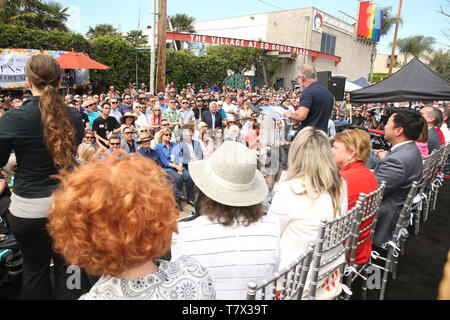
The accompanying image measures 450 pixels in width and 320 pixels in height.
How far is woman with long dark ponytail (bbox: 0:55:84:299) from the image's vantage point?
5.84 feet

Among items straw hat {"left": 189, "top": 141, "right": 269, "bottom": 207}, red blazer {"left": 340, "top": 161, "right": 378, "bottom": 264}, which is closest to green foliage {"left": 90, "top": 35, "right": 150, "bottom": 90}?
red blazer {"left": 340, "top": 161, "right": 378, "bottom": 264}

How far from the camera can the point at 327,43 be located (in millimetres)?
33750

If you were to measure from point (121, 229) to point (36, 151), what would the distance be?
1277 mm

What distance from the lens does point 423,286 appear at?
2850 millimetres

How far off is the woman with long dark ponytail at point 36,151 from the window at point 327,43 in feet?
116

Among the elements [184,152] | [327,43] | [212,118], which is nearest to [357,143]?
[184,152]

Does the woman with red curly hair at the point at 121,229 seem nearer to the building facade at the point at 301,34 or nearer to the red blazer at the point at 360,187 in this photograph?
the red blazer at the point at 360,187

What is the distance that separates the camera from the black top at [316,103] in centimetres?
327

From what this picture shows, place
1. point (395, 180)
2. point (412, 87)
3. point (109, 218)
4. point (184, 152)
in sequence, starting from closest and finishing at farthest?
point (109, 218) → point (395, 180) → point (184, 152) → point (412, 87)

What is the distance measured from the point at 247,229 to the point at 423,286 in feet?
8.05

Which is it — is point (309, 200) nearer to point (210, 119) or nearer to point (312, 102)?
point (312, 102)

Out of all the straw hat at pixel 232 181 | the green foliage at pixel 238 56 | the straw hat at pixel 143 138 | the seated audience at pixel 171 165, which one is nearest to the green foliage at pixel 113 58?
the seated audience at pixel 171 165
